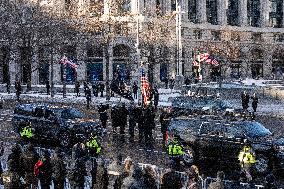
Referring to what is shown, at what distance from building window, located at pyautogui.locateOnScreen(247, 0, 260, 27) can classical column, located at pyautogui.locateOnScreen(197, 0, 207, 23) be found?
9.60 m

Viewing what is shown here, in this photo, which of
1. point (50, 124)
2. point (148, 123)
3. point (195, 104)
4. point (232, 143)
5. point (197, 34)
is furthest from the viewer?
point (197, 34)

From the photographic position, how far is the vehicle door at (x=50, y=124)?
86.3ft

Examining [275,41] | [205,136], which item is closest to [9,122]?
[205,136]

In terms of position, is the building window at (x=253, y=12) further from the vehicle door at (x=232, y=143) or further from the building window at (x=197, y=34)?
the vehicle door at (x=232, y=143)

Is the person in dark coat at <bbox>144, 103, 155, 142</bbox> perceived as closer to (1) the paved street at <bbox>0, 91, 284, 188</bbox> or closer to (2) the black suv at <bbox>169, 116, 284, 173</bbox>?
(1) the paved street at <bbox>0, 91, 284, 188</bbox>

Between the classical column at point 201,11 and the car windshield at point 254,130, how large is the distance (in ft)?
203

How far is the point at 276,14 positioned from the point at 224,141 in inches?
2931

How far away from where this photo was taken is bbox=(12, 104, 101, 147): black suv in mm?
25703

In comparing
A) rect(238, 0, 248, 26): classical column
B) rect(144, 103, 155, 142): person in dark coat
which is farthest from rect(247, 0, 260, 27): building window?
rect(144, 103, 155, 142): person in dark coat

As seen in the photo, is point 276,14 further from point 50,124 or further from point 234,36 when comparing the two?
point 50,124

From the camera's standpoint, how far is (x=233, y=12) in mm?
87812

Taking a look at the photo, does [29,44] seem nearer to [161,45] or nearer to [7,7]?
[7,7]

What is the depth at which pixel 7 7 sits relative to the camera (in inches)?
2329

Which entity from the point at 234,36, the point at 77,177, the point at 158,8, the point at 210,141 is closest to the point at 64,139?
the point at 210,141
